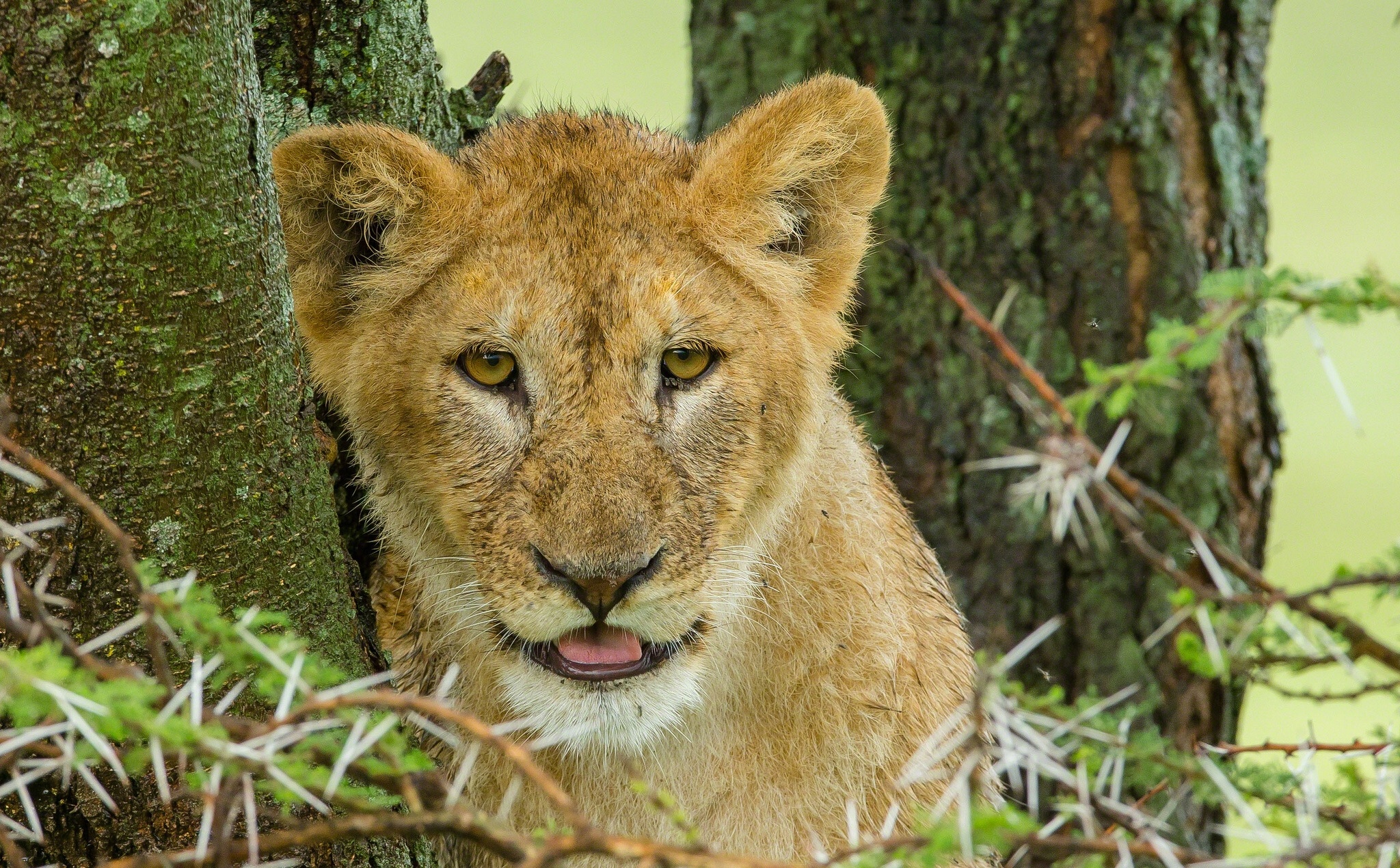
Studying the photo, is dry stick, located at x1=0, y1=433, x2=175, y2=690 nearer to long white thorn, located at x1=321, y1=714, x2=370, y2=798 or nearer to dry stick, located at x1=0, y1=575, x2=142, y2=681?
dry stick, located at x1=0, y1=575, x2=142, y2=681

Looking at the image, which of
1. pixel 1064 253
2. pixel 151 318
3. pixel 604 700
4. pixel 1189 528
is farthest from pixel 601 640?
pixel 1064 253

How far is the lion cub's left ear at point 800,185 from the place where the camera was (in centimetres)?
403

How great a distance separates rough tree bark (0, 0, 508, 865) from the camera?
269 cm

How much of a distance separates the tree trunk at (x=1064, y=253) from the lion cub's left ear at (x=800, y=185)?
5.14 feet

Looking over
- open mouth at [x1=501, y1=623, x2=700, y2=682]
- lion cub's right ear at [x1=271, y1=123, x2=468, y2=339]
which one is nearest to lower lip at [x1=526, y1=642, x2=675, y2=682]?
open mouth at [x1=501, y1=623, x2=700, y2=682]

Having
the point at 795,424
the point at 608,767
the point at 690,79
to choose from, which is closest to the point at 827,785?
the point at 608,767

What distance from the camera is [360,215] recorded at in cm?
401

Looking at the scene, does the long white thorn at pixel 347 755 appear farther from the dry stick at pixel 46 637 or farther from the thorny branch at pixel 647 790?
the dry stick at pixel 46 637

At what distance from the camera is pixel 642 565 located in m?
3.40

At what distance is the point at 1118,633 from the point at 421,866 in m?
3.27

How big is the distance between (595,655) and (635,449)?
1.69ft

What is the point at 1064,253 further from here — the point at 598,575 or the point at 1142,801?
the point at 1142,801

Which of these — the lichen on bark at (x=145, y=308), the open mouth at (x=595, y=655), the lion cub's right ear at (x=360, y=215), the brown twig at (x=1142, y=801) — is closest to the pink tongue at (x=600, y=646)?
the open mouth at (x=595, y=655)

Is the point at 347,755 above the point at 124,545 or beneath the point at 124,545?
beneath
